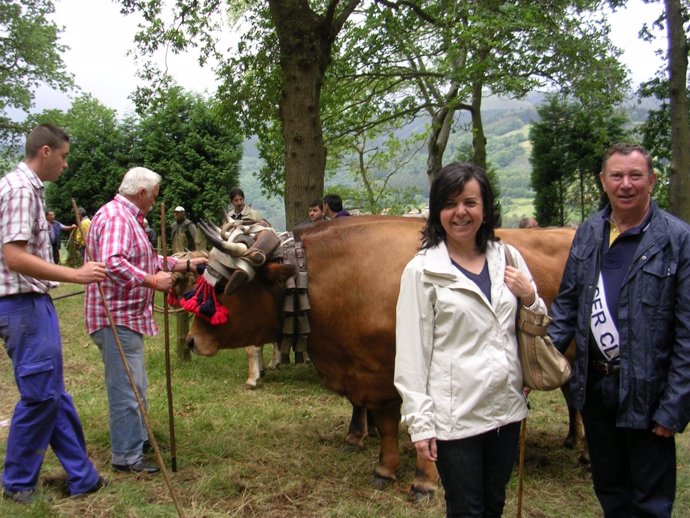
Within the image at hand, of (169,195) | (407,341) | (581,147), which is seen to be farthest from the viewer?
(581,147)

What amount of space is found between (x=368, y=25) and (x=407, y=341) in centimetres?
1123

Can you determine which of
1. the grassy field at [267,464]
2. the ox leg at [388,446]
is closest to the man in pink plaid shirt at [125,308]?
the grassy field at [267,464]

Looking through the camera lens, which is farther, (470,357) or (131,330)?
(131,330)

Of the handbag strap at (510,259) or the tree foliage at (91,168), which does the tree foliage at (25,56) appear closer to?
the tree foliage at (91,168)

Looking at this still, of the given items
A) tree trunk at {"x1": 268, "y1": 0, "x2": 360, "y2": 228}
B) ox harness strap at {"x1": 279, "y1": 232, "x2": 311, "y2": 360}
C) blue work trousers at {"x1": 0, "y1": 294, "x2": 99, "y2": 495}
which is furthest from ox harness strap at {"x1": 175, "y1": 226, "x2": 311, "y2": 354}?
tree trunk at {"x1": 268, "y1": 0, "x2": 360, "y2": 228}

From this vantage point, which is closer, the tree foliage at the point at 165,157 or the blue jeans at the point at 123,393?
the blue jeans at the point at 123,393

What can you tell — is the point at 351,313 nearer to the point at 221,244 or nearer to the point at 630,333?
the point at 221,244

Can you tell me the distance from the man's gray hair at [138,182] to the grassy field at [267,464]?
2.12 metres

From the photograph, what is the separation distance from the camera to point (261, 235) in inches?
185

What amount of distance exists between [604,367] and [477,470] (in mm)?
826

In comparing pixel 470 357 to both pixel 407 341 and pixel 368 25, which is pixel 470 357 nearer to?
pixel 407 341

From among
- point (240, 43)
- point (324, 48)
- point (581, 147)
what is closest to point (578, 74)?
point (324, 48)

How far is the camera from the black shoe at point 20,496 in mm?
4133

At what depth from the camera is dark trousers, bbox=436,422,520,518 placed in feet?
9.05
